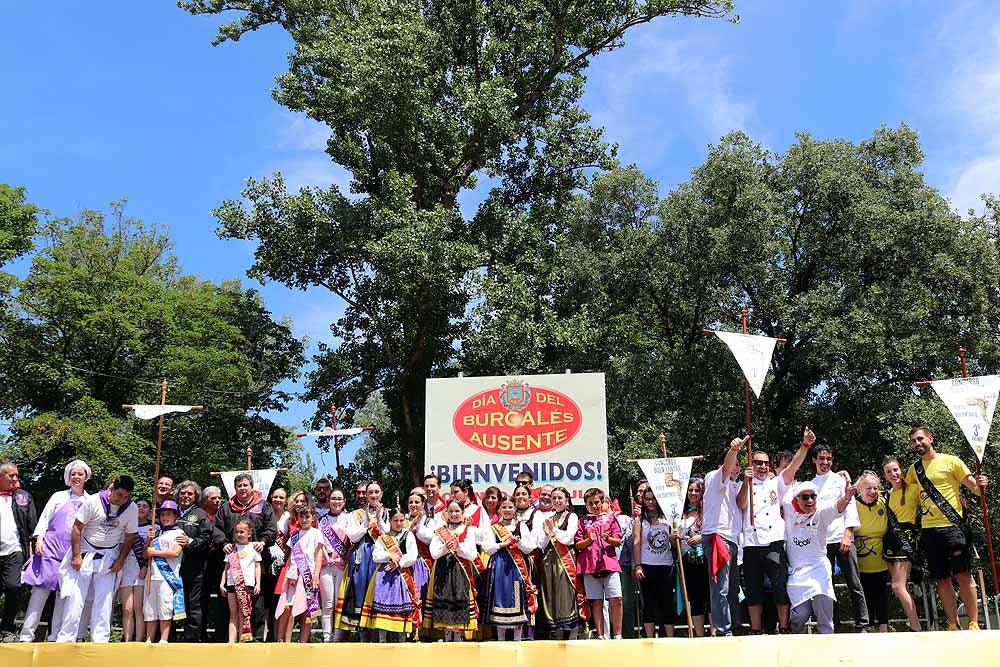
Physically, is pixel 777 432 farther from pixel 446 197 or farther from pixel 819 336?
pixel 446 197

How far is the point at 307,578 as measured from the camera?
7.89 metres

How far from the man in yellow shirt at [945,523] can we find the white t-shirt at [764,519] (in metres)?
1.14

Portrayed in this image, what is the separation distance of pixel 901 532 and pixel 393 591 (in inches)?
167

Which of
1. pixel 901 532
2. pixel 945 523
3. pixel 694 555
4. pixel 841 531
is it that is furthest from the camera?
pixel 694 555

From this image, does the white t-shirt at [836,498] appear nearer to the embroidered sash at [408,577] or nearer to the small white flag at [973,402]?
the small white flag at [973,402]

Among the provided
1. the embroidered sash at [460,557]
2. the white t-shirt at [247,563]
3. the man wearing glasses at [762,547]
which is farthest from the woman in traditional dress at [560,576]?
the white t-shirt at [247,563]

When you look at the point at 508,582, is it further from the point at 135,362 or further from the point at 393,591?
the point at 135,362

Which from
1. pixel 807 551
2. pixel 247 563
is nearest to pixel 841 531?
pixel 807 551

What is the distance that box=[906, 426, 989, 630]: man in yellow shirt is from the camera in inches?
267

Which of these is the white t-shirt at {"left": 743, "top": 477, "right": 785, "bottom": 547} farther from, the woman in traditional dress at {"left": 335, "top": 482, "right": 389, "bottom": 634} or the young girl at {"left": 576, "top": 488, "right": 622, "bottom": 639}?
the woman in traditional dress at {"left": 335, "top": 482, "right": 389, "bottom": 634}

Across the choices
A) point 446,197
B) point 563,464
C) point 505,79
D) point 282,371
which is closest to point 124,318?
point 282,371

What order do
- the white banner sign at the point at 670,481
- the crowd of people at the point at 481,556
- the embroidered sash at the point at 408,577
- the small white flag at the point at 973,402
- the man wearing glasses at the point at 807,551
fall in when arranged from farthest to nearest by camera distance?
1. the white banner sign at the point at 670,481
2. the small white flag at the point at 973,402
3. the embroidered sash at the point at 408,577
4. the crowd of people at the point at 481,556
5. the man wearing glasses at the point at 807,551

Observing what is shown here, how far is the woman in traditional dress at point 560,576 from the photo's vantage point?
7.75 meters

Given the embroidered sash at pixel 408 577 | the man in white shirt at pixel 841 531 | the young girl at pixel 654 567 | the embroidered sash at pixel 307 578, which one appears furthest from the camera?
the young girl at pixel 654 567
